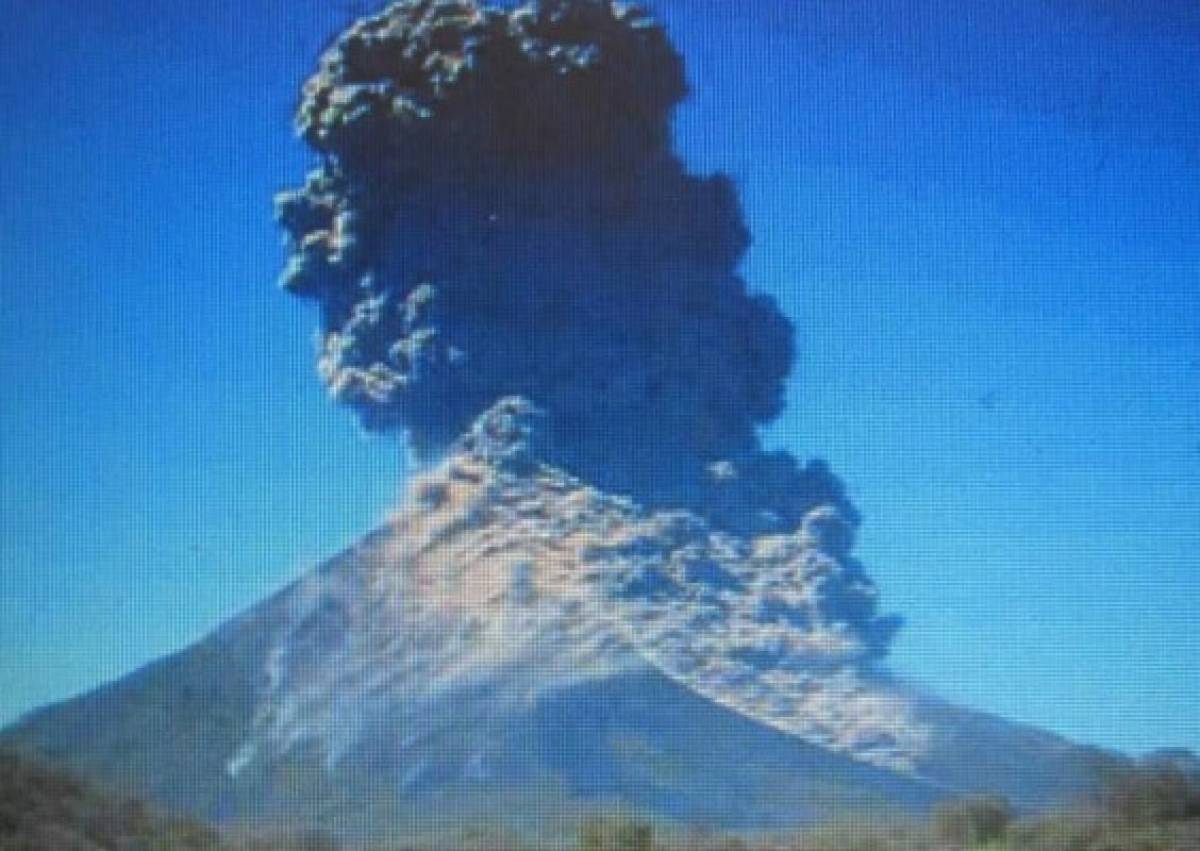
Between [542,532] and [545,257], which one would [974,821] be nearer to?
[542,532]

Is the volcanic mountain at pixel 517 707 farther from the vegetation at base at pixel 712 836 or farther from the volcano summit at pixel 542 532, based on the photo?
the vegetation at base at pixel 712 836

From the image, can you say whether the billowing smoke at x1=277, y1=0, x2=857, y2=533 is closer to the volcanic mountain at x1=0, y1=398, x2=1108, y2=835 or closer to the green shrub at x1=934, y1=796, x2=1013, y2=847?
the volcanic mountain at x1=0, y1=398, x2=1108, y2=835

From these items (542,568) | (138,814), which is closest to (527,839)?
(138,814)

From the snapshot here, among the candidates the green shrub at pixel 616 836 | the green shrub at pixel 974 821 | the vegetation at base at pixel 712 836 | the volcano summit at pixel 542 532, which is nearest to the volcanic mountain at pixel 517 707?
the volcano summit at pixel 542 532

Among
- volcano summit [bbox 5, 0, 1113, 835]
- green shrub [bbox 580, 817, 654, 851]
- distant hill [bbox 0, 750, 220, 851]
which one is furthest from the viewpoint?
volcano summit [bbox 5, 0, 1113, 835]

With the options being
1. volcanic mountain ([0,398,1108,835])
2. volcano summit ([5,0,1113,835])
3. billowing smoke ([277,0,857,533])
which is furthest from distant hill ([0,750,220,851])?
Result: billowing smoke ([277,0,857,533])

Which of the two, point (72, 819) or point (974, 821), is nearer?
point (72, 819)

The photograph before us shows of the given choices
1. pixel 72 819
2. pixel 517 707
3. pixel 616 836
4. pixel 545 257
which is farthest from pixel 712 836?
pixel 545 257

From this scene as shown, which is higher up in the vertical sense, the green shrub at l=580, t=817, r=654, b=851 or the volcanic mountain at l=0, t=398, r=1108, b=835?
the volcanic mountain at l=0, t=398, r=1108, b=835
